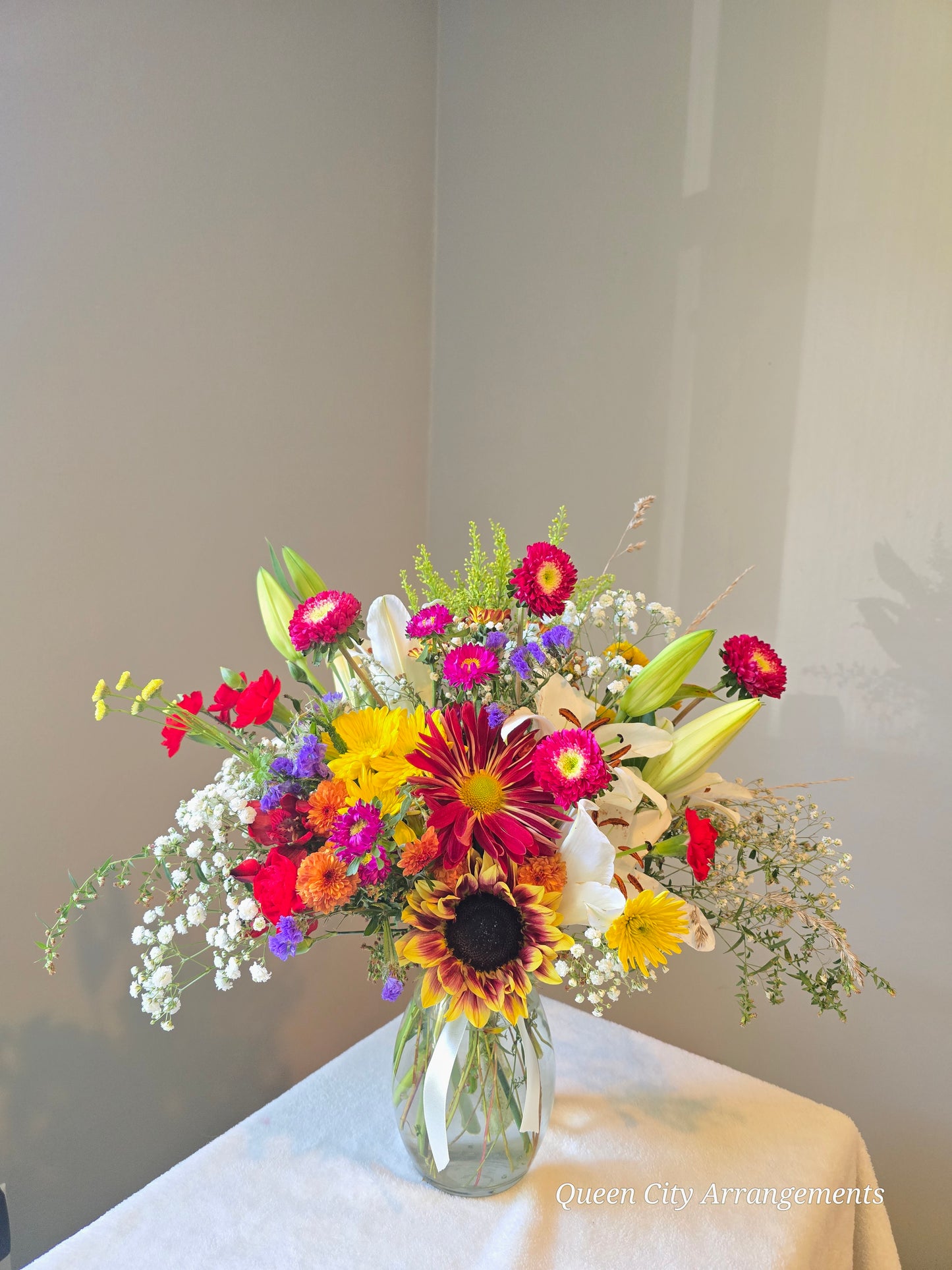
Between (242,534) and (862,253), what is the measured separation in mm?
1069

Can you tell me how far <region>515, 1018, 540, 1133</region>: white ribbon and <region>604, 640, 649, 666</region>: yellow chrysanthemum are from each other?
0.34m

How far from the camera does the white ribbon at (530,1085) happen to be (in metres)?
0.77

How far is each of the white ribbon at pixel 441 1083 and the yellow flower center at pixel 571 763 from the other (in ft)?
0.87

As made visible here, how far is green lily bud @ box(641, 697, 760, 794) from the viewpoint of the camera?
2.37ft

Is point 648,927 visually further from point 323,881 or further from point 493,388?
point 493,388

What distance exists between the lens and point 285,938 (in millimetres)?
666

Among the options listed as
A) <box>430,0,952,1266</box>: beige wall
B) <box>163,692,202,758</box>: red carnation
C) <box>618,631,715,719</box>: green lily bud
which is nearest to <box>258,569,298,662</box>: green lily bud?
<box>163,692,202,758</box>: red carnation

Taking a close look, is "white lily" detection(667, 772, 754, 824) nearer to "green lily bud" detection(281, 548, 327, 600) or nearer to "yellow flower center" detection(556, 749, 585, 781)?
"yellow flower center" detection(556, 749, 585, 781)

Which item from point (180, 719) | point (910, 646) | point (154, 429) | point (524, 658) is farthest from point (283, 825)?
point (910, 646)

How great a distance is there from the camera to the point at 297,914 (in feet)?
2.31

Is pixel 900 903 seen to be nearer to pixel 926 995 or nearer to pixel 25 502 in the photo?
pixel 926 995

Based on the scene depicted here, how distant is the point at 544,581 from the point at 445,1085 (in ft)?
1.46

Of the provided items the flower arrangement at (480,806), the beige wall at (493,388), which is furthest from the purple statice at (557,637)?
the beige wall at (493,388)

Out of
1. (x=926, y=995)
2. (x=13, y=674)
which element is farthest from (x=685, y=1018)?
(x=13, y=674)
